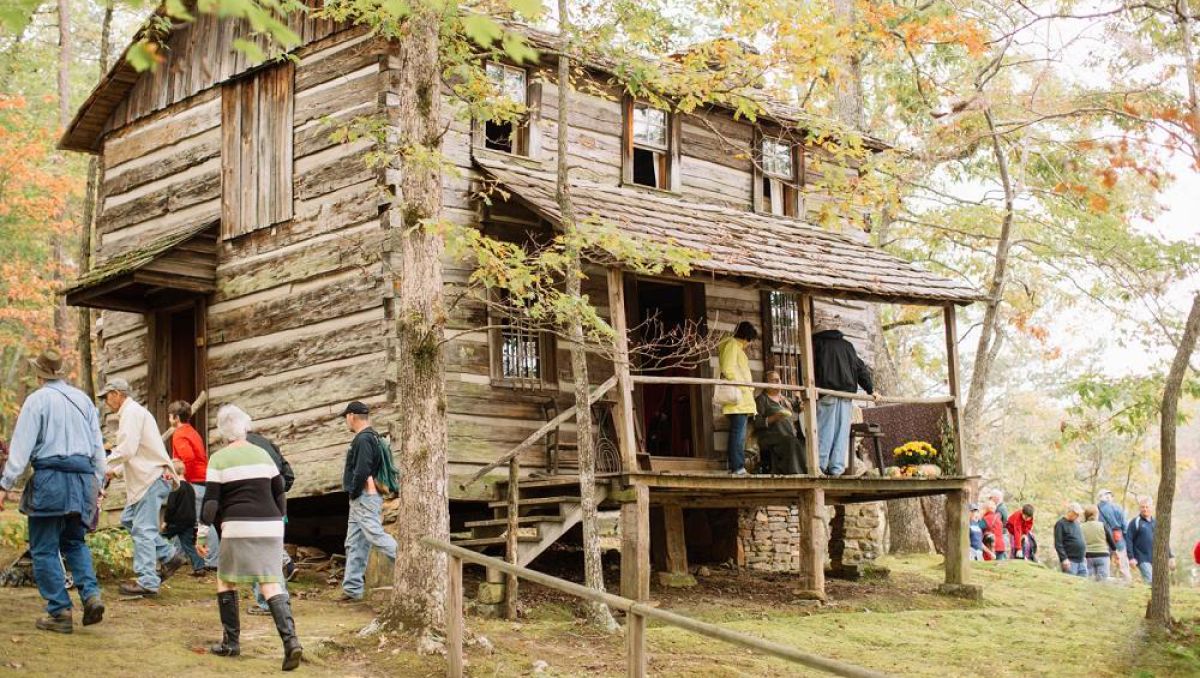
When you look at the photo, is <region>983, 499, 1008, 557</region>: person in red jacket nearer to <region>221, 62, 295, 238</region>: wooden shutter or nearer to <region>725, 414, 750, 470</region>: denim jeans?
<region>725, 414, 750, 470</region>: denim jeans

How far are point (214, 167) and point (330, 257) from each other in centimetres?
292

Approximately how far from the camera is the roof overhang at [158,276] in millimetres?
15609

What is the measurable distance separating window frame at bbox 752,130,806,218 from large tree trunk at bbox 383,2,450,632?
28.3 ft

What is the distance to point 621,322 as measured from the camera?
13719 millimetres

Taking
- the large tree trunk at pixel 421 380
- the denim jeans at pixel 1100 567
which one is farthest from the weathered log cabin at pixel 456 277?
the denim jeans at pixel 1100 567

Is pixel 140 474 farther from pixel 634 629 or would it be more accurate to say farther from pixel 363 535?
pixel 634 629

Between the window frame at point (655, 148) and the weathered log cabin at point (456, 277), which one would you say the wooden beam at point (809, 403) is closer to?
the weathered log cabin at point (456, 277)

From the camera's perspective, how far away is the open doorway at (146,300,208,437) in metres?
17.1

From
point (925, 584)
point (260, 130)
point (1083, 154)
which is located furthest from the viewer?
point (1083, 154)

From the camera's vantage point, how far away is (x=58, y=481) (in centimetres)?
959

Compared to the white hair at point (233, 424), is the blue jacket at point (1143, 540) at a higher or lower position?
lower

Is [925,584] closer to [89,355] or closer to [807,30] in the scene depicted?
[807,30]

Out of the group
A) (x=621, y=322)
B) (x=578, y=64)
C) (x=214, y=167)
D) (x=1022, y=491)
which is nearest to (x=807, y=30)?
(x=578, y=64)

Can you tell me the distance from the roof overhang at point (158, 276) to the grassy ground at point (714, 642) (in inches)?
133
